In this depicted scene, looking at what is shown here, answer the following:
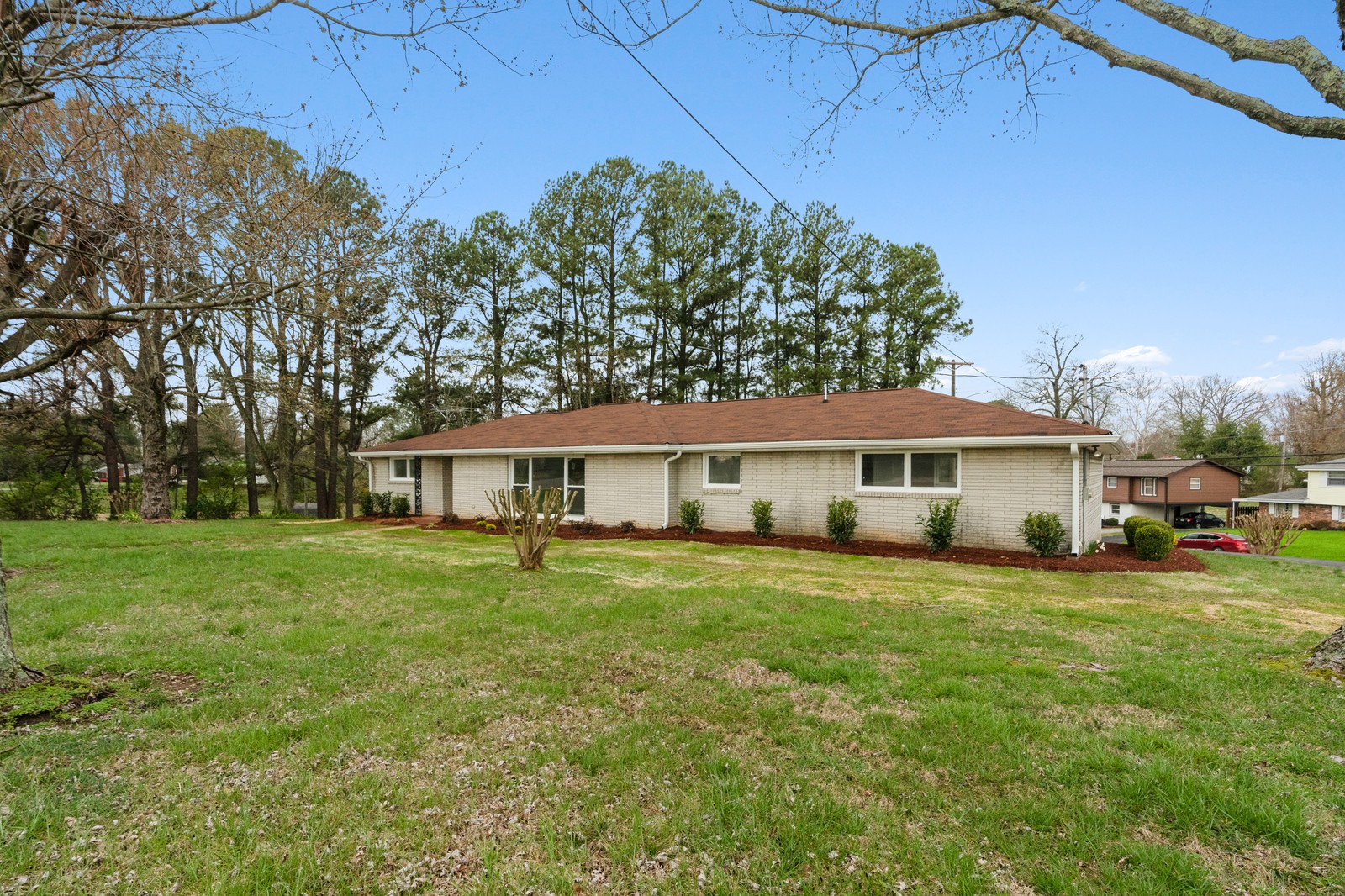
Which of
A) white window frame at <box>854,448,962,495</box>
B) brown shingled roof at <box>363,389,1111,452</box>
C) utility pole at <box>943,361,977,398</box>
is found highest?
utility pole at <box>943,361,977,398</box>

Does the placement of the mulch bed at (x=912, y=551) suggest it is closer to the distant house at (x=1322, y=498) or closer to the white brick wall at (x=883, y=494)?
the white brick wall at (x=883, y=494)

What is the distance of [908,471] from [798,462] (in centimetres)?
258

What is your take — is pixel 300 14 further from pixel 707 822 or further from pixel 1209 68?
pixel 1209 68

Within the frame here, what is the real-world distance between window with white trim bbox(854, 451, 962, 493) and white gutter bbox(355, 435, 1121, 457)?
0.32m

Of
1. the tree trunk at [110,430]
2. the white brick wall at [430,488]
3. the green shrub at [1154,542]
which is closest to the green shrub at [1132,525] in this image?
the green shrub at [1154,542]

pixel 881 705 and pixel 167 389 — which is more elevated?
pixel 167 389

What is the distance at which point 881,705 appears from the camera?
4.11 m

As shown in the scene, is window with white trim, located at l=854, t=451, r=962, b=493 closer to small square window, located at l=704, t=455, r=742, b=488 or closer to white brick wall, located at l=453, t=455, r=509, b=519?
small square window, located at l=704, t=455, r=742, b=488

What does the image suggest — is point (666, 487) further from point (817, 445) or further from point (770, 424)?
point (817, 445)

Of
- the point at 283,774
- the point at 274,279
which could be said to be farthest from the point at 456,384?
the point at 283,774

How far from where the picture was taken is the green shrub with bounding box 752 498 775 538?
1479cm

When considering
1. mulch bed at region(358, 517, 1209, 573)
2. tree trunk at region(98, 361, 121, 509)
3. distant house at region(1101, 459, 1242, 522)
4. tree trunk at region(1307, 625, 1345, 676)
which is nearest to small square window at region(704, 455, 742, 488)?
mulch bed at region(358, 517, 1209, 573)

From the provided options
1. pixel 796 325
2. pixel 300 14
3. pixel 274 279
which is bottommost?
pixel 274 279

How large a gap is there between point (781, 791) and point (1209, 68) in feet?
26.1
